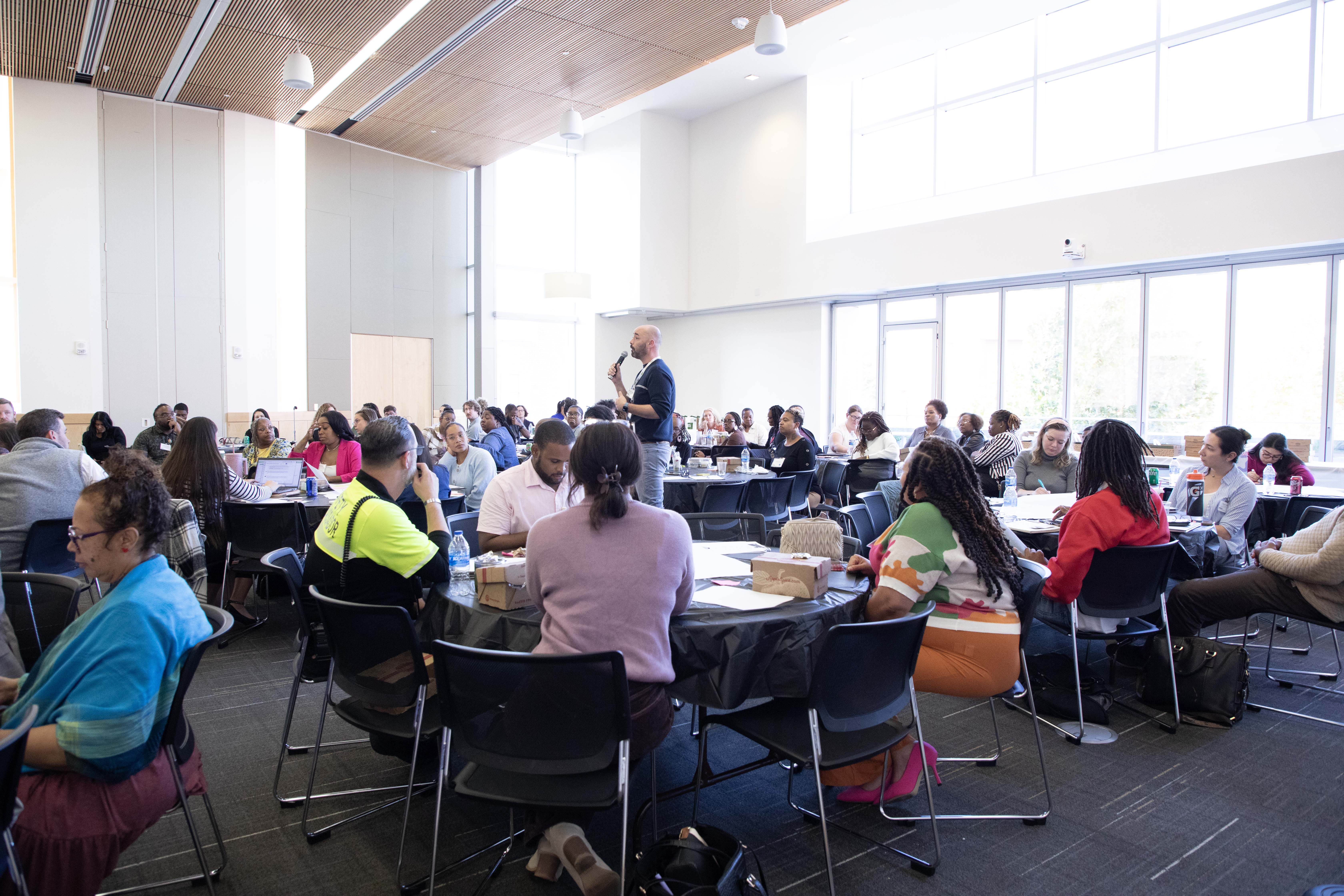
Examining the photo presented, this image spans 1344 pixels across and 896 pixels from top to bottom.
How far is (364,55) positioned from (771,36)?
493 centimetres

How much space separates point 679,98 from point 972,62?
187 inches

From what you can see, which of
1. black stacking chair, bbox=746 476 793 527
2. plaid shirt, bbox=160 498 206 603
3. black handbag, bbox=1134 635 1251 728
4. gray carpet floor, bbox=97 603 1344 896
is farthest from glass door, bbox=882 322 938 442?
plaid shirt, bbox=160 498 206 603

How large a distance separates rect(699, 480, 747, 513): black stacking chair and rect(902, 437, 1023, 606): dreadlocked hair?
3092 mm

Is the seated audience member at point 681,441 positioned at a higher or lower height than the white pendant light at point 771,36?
lower

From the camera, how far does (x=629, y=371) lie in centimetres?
1527

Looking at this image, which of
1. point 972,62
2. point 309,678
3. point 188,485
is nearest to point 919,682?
point 309,678

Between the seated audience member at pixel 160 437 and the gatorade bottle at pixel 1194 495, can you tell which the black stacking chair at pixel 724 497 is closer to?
the gatorade bottle at pixel 1194 495

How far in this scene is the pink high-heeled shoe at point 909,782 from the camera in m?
2.84

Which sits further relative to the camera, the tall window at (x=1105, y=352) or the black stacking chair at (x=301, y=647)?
the tall window at (x=1105, y=352)

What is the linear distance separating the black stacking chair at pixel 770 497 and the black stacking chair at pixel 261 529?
3138 mm

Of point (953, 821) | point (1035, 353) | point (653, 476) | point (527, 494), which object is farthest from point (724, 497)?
point (1035, 353)

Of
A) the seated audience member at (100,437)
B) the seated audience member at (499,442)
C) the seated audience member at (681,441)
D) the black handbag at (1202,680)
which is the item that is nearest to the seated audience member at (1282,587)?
the black handbag at (1202,680)

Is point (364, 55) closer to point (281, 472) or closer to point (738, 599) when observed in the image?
point (281, 472)

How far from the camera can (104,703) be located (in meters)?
1.74
